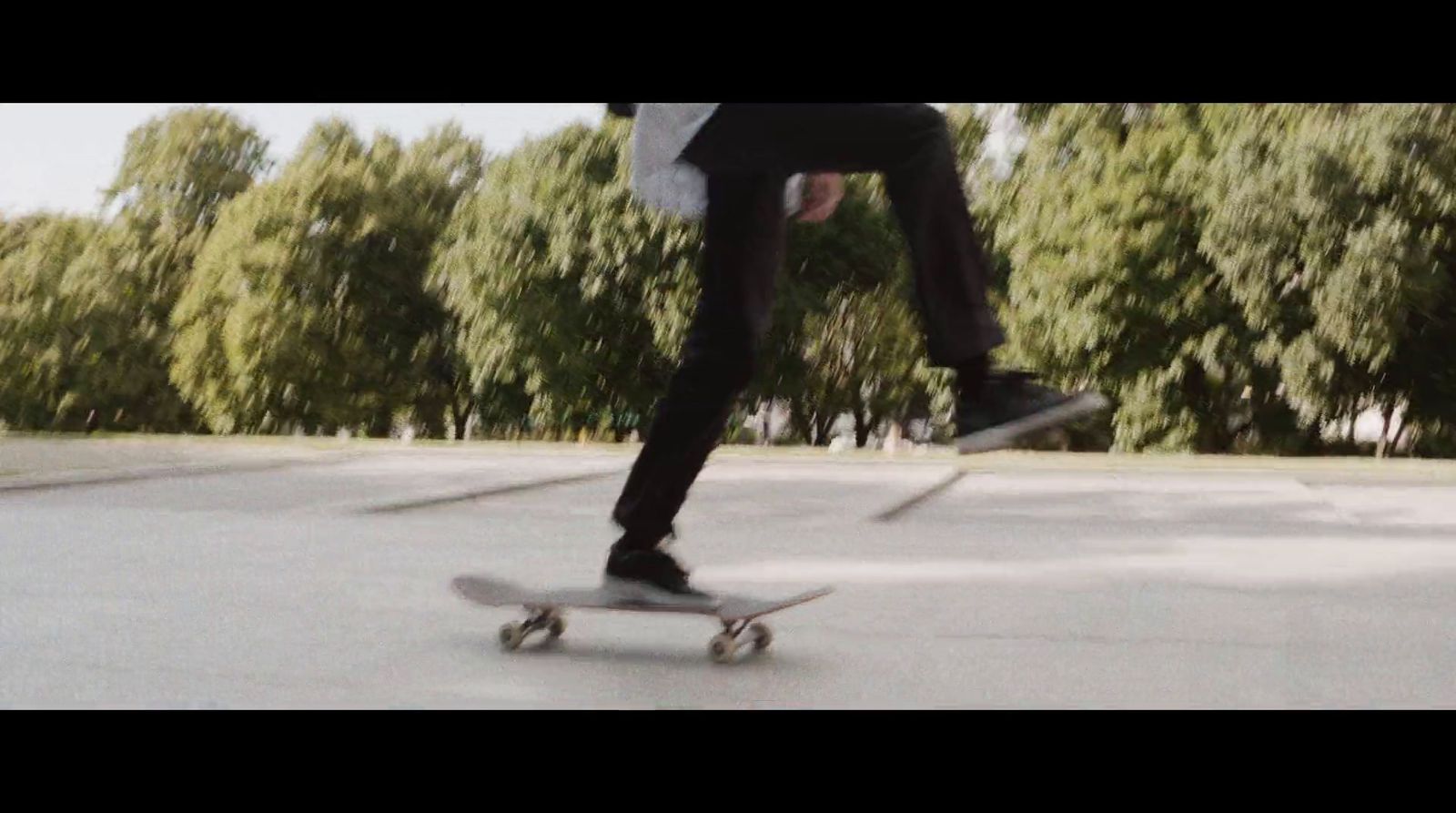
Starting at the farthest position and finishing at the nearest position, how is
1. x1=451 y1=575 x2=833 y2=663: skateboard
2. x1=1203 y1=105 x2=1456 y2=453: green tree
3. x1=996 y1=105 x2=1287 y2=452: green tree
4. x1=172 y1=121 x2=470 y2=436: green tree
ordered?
x1=172 y1=121 x2=470 y2=436: green tree, x1=996 y1=105 x2=1287 y2=452: green tree, x1=1203 y1=105 x2=1456 y2=453: green tree, x1=451 y1=575 x2=833 y2=663: skateboard

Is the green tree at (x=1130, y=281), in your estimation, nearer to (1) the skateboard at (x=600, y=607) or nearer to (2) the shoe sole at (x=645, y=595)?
(1) the skateboard at (x=600, y=607)

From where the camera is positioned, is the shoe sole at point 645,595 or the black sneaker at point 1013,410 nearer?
the black sneaker at point 1013,410

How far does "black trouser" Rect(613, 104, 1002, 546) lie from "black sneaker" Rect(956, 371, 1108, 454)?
86 millimetres

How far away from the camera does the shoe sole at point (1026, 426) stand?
2.65 meters

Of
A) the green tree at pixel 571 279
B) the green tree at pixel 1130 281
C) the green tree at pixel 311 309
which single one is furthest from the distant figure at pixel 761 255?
the green tree at pixel 311 309

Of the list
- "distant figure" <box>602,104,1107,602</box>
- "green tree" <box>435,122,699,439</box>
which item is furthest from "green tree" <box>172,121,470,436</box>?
"distant figure" <box>602,104,1107,602</box>

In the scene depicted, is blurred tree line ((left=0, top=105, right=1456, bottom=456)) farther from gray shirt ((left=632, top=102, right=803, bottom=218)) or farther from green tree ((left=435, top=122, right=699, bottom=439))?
gray shirt ((left=632, top=102, right=803, bottom=218))

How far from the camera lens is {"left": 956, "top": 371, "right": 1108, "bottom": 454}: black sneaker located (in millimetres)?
2676

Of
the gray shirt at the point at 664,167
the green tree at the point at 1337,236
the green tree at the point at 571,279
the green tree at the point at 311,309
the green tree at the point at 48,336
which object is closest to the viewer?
the gray shirt at the point at 664,167

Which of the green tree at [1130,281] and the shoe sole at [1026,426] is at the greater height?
the green tree at [1130,281]

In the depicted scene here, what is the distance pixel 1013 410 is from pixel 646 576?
105 centimetres

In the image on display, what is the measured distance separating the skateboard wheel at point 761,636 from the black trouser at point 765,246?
376mm

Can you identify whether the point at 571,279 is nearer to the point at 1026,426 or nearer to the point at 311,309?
the point at 311,309
